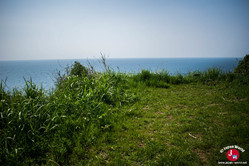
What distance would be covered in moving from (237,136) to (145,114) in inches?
87.7

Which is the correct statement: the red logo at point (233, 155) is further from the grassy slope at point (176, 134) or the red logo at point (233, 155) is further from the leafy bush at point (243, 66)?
the leafy bush at point (243, 66)

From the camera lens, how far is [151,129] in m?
3.26

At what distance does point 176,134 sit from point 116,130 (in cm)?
146

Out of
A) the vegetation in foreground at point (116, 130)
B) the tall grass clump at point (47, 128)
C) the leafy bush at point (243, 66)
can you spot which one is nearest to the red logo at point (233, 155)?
the vegetation in foreground at point (116, 130)

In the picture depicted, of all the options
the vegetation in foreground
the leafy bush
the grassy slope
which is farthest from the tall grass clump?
the leafy bush

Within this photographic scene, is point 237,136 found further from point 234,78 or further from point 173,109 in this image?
point 234,78

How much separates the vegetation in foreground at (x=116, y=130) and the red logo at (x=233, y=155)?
64 millimetres

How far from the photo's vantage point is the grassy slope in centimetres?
226

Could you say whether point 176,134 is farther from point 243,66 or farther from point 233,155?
point 243,66

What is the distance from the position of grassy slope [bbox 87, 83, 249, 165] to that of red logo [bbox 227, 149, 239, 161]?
0.22 feet

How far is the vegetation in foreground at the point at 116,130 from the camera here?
228 cm

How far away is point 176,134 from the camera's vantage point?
2955 mm

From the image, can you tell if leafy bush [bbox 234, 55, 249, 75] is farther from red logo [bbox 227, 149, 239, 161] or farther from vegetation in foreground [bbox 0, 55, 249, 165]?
red logo [bbox 227, 149, 239, 161]

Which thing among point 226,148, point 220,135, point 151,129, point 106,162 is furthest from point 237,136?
point 106,162
